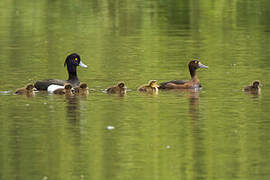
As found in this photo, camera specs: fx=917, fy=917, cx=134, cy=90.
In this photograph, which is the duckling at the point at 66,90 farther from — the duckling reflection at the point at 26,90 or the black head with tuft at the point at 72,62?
the black head with tuft at the point at 72,62

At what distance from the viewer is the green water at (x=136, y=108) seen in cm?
1229

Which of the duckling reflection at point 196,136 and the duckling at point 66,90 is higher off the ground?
the duckling at point 66,90

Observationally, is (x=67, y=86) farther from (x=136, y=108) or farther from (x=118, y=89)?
(x=136, y=108)

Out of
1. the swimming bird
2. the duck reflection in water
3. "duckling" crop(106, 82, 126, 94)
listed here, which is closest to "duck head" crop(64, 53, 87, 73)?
the swimming bird

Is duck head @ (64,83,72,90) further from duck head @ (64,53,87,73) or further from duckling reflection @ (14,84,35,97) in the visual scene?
duck head @ (64,53,87,73)

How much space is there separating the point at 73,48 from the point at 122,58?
131 inches

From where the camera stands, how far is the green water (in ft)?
40.3

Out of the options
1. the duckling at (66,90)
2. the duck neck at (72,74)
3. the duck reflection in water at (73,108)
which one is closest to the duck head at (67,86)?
the duckling at (66,90)

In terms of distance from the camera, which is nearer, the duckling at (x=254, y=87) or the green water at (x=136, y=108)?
the green water at (x=136, y=108)

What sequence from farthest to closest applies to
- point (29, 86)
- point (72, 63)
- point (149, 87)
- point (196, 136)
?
point (72, 63) < point (149, 87) < point (29, 86) < point (196, 136)

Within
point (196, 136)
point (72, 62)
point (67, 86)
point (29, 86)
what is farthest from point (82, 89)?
point (196, 136)

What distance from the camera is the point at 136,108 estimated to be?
16906 mm

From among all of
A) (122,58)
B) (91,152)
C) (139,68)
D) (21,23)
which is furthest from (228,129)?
(21,23)

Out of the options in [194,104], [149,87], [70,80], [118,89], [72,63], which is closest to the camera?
[194,104]
